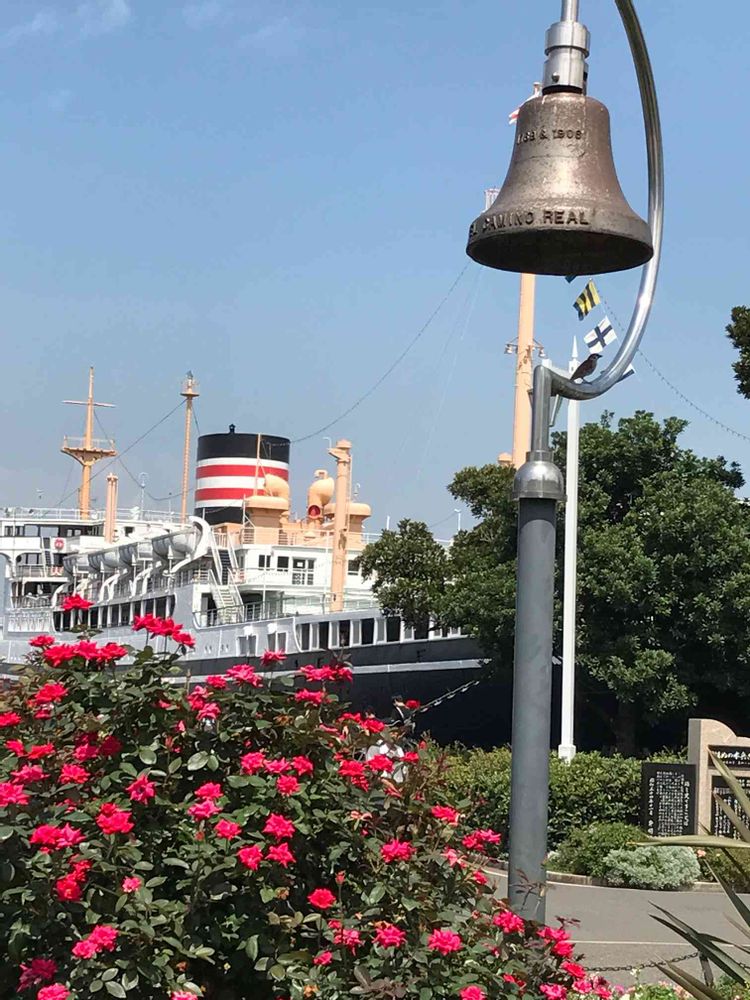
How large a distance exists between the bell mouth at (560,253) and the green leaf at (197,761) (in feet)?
7.43

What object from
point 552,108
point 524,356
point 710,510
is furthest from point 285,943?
point 524,356

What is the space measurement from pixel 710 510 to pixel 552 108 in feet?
83.1

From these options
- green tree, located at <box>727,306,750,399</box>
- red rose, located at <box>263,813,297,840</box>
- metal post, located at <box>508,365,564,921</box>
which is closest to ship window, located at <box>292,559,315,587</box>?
green tree, located at <box>727,306,750,399</box>

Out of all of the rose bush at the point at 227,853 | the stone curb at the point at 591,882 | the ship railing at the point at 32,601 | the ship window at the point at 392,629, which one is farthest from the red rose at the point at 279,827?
the ship railing at the point at 32,601

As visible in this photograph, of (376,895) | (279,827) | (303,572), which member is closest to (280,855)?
(279,827)

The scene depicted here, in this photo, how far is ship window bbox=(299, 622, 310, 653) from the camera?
46438 millimetres

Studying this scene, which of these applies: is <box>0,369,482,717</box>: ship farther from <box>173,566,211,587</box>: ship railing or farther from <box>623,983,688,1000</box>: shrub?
<box>623,983,688,1000</box>: shrub

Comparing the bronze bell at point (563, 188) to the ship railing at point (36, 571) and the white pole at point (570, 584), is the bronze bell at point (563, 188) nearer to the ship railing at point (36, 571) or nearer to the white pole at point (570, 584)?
the white pole at point (570, 584)

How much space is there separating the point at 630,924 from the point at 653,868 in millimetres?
3520

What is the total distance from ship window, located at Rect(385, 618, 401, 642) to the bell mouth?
125 ft

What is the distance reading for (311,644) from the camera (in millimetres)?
46219

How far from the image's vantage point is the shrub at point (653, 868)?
16.7m

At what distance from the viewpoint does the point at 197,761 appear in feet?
15.1

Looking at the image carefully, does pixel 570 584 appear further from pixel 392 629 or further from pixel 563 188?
pixel 392 629
